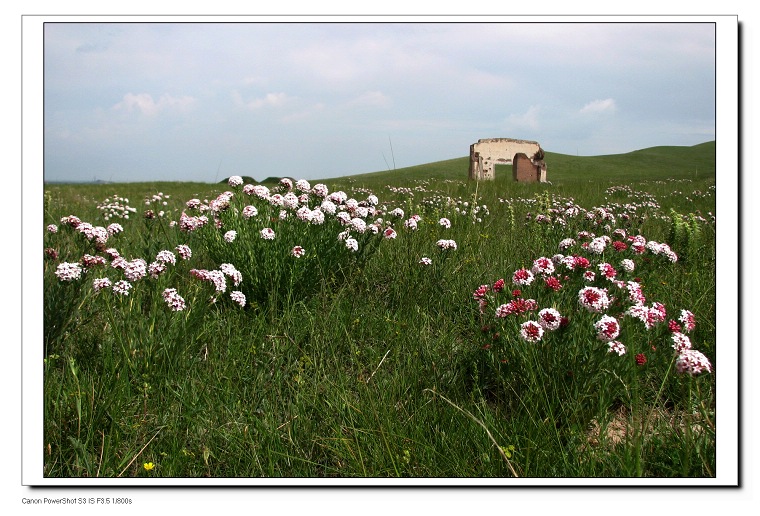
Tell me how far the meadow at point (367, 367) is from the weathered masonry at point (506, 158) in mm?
9130

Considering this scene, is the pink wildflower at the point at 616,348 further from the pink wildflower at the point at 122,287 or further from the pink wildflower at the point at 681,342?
the pink wildflower at the point at 122,287

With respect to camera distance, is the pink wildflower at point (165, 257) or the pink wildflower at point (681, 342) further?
the pink wildflower at point (165, 257)

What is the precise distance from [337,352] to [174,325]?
96cm

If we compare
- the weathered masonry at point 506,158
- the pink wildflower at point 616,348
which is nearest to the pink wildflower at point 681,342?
the pink wildflower at point 616,348

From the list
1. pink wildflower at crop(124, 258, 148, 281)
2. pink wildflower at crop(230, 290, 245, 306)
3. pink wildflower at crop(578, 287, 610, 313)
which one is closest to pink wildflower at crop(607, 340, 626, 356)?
pink wildflower at crop(578, 287, 610, 313)

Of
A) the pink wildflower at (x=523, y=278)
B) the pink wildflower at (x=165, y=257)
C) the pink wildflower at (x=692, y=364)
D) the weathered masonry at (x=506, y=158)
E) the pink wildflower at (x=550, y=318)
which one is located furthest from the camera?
the weathered masonry at (x=506, y=158)

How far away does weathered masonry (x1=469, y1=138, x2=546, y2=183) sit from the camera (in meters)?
13.1

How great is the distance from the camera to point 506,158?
543 inches

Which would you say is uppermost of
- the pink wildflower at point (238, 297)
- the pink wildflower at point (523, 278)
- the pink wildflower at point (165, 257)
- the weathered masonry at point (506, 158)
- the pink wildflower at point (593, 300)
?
the weathered masonry at point (506, 158)

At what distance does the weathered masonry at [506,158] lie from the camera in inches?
517

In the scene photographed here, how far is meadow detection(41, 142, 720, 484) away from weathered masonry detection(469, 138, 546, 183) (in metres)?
9.13

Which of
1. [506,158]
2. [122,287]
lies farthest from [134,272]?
[506,158]
